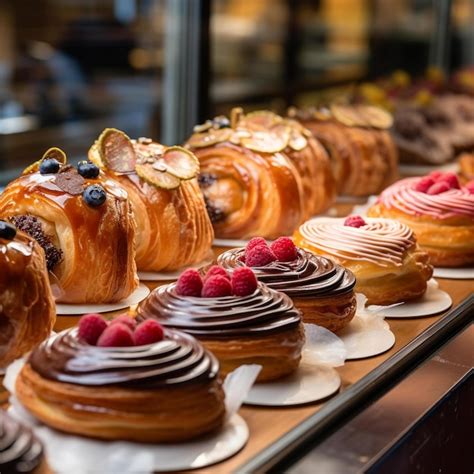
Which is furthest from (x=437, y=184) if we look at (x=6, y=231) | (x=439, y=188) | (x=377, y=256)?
(x=6, y=231)

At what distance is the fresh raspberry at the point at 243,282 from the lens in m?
1.84

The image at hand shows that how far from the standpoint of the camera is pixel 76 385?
1.51 meters

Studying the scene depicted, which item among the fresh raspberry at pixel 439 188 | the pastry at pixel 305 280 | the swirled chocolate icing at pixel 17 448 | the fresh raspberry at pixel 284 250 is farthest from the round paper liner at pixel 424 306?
the swirled chocolate icing at pixel 17 448

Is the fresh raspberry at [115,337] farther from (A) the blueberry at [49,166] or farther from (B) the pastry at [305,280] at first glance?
(A) the blueberry at [49,166]

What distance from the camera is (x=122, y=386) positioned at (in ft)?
4.94

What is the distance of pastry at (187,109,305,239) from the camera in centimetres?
301

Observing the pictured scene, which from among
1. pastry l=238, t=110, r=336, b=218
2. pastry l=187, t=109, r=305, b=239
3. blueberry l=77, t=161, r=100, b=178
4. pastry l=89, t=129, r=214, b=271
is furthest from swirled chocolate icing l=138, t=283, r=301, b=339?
pastry l=238, t=110, r=336, b=218

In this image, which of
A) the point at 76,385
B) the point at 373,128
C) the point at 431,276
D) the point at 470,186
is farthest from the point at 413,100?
the point at 76,385

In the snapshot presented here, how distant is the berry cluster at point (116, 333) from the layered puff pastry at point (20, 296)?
10.2 inches

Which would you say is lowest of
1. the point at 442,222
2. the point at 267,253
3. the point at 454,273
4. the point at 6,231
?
the point at 454,273

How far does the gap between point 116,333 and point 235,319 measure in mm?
300

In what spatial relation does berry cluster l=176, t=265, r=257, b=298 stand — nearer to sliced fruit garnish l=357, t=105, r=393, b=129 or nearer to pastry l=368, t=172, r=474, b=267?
pastry l=368, t=172, r=474, b=267

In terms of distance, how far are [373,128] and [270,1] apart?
231cm

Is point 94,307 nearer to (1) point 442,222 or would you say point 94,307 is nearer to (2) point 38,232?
(2) point 38,232
